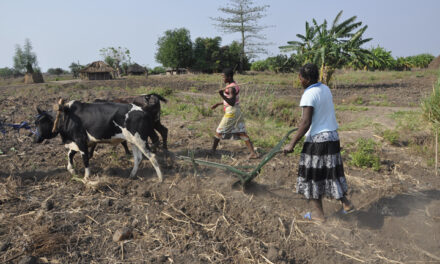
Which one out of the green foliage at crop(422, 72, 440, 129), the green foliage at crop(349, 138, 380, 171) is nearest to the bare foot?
the green foliage at crop(349, 138, 380, 171)

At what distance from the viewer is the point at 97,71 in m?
35.5

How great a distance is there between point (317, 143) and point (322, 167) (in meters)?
0.30

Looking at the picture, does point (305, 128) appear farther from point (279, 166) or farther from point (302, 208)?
point (279, 166)

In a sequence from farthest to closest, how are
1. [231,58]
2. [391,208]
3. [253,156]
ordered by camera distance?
[231,58] < [253,156] < [391,208]

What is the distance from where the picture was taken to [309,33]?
19.5 m

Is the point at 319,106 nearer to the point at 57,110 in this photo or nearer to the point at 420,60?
the point at 57,110

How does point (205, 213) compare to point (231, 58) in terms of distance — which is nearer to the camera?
point (205, 213)

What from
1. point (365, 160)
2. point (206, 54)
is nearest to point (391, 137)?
point (365, 160)

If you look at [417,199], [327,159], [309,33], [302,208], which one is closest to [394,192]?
[417,199]

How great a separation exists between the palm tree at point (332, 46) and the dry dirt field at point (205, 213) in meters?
13.5

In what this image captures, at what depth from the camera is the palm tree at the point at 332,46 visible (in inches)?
715

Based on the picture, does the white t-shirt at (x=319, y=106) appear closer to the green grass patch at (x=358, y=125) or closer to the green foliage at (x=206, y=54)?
the green grass patch at (x=358, y=125)

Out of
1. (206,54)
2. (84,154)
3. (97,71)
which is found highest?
(206,54)

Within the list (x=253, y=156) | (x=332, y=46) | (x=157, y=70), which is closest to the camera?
(x=253, y=156)
